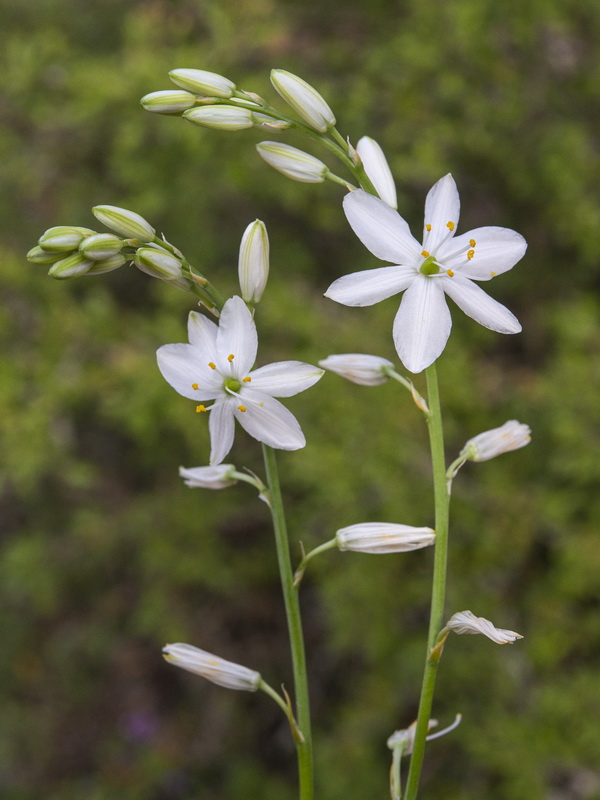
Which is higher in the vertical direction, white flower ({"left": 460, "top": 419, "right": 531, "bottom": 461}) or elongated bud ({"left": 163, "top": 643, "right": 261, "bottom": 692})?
white flower ({"left": 460, "top": 419, "right": 531, "bottom": 461})

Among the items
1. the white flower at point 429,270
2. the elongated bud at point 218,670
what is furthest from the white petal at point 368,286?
the elongated bud at point 218,670

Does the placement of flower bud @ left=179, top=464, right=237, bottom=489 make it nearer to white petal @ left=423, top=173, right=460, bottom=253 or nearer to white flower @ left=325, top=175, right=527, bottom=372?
white flower @ left=325, top=175, right=527, bottom=372

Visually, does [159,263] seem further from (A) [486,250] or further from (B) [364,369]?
(A) [486,250]

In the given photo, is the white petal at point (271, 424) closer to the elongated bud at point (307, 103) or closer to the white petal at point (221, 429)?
the white petal at point (221, 429)

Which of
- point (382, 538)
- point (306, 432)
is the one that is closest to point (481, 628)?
point (382, 538)

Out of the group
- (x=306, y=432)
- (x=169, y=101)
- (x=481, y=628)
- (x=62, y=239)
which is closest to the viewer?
(x=481, y=628)

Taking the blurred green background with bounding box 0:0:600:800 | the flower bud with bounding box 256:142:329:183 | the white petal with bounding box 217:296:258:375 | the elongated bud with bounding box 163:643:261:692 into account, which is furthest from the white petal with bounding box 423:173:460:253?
the blurred green background with bounding box 0:0:600:800

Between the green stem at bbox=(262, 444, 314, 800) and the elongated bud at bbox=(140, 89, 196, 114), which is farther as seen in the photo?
the elongated bud at bbox=(140, 89, 196, 114)

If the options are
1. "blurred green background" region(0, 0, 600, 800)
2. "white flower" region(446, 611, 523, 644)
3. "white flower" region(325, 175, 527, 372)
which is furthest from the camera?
"blurred green background" region(0, 0, 600, 800)
